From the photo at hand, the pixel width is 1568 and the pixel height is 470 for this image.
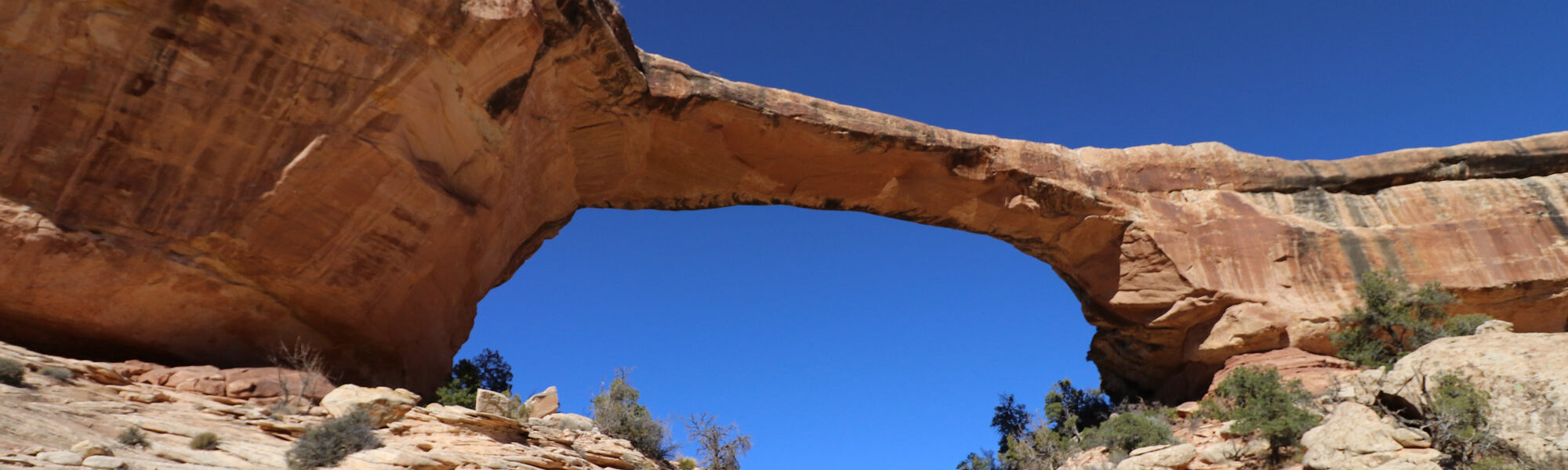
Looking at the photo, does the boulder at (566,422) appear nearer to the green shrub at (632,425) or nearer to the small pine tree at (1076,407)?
the green shrub at (632,425)

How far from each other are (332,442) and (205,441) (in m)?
1.25

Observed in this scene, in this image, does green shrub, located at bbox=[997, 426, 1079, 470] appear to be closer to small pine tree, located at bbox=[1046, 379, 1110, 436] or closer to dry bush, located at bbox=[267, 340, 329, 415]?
small pine tree, located at bbox=[1046, 379, 1110, 436]

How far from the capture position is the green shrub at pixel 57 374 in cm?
1027

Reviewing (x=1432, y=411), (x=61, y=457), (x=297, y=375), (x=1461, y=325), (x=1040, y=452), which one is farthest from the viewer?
(x=1040, y=452)

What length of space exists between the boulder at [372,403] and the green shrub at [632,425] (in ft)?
16.8

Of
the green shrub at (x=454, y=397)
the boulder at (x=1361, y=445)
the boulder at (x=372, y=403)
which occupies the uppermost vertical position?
the green shrub at (x=454, y=397)

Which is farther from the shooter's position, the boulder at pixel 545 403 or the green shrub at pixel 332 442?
the boulder at pixel 545 403

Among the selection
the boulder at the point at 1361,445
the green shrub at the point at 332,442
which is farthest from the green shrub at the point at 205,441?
the boulder at the point at 1361,445

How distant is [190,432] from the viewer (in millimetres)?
9758

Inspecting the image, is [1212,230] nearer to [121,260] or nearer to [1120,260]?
[1120,260]

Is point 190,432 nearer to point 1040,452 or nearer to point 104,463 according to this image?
point 104,463

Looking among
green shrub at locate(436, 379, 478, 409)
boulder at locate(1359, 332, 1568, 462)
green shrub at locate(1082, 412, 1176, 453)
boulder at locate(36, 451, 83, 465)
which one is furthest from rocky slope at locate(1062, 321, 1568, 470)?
boulder at locate(36, 451, 83, 465)

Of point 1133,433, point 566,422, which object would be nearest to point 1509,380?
point 1133,433

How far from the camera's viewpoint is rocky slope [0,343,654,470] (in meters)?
8.15
